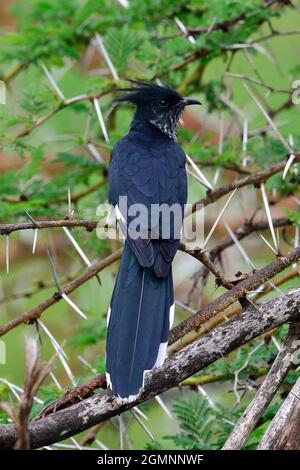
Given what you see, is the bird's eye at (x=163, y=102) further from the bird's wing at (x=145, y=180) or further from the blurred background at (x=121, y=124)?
the bird's wing at (x=145, y=180)

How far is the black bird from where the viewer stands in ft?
10.3

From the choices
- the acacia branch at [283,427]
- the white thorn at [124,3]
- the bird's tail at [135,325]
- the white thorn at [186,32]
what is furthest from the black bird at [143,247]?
the white thorn at [124,3]

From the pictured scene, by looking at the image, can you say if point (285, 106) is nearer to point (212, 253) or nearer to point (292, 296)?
point (212, 253)

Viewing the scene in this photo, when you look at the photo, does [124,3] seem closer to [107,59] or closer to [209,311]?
[107,59]

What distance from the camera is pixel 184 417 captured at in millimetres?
3658

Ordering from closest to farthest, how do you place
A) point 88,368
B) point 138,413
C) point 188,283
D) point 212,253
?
point 138,413 → point 88,368 → point 212,253 → point 188,283

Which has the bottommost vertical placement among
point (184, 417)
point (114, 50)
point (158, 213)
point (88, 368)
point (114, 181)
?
point (184, 417)

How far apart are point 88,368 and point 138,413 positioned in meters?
0.38

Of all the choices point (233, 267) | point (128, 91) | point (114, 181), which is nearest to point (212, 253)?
point (114, 181)

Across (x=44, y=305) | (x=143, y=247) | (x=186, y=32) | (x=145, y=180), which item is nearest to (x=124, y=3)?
(x=186, y=32)

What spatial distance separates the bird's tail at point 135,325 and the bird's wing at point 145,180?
2.8 inches

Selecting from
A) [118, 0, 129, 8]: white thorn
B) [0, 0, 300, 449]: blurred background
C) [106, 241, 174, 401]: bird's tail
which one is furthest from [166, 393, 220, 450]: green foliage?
[118, 0, 129, 8]: white thorn

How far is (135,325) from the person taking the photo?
10.9 ft

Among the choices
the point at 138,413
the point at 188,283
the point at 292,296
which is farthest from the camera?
the point at 188,283
